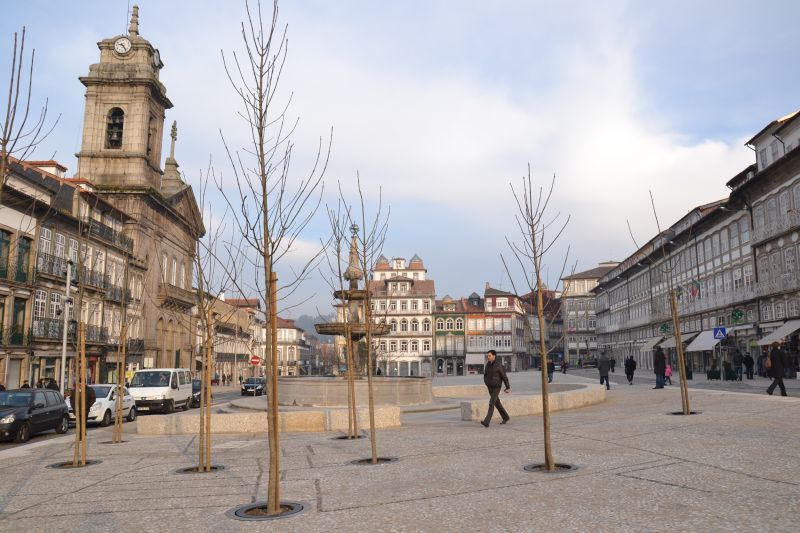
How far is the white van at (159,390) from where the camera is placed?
76.3ft

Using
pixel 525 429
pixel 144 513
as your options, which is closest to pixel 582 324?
pixel 525 429

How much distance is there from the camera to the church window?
180 ft

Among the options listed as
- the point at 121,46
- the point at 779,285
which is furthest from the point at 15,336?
the point at 779,285

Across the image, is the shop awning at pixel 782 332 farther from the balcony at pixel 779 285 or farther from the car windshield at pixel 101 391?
the car windshield at pixel 101 391

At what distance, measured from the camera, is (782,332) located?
3381 centimetres

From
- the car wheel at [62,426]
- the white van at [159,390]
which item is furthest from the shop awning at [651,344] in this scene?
the car wheel at [62,426]

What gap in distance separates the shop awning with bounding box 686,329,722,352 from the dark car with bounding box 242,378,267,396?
29.0 meters

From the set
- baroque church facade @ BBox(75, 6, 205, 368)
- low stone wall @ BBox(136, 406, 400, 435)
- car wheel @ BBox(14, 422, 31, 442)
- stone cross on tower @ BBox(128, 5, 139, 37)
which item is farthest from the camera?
stone cross on tower @ BBox(128, 5, 139, 37)

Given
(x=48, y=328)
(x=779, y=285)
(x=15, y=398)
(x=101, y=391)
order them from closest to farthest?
1. (x=15, y=398)
2. (x=101, y=391)
3. (x=48, y=328)
4. (x=779, y=285)

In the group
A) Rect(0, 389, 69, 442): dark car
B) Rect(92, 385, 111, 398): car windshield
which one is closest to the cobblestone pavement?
Rect(0, 389, 69, 442): dark car

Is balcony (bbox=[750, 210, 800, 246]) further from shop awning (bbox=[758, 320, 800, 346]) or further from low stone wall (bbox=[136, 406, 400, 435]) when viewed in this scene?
low stone wall (bbox=[136, 406, 400, 435])

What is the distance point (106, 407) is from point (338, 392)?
7236 mm

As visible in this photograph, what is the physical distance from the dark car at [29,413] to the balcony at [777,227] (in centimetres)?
3479

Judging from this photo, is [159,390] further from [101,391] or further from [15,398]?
[15,398]
